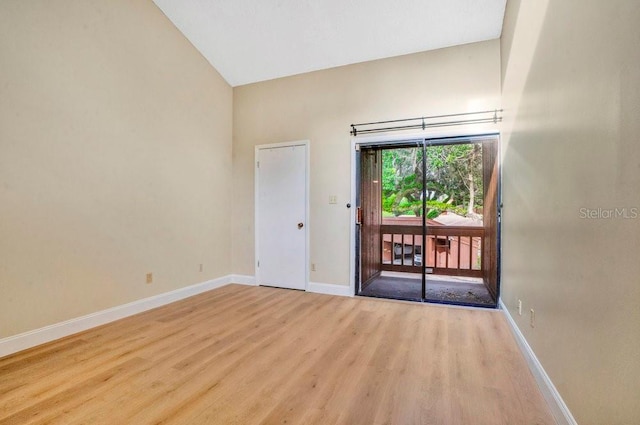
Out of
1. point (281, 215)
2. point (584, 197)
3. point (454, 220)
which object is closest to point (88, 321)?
point (281, 215)

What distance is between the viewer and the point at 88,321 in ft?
9.41

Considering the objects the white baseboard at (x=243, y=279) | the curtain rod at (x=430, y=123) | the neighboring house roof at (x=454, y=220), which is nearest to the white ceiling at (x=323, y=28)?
the curtain rod at (x=430, y=123)

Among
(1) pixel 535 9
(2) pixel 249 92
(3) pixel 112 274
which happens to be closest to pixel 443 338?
(1) pixel 535 9

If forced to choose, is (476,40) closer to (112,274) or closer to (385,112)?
(385,112)

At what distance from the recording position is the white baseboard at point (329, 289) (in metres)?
4.09

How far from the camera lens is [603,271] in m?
1.20

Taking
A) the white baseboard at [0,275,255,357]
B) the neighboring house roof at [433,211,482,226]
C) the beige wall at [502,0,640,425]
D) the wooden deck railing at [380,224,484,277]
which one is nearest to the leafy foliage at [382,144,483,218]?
the neighboring house roof at [433,211,482,226]

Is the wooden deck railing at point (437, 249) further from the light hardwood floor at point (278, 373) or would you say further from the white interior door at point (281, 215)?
the light hardwood floor at point (278, 373)

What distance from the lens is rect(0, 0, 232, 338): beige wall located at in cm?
241

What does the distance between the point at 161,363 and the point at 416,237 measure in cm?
445

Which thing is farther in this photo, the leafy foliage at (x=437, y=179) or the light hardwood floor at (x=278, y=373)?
the leafy foliage at (x=437, y=179)

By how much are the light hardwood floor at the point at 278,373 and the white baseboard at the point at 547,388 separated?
0.19ft

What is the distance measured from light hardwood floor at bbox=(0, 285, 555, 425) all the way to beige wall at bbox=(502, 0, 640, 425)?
0.49 metres

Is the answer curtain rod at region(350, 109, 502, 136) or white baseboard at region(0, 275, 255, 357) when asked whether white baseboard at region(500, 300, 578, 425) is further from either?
white baseboard at region(0, 275, 255, 357)
